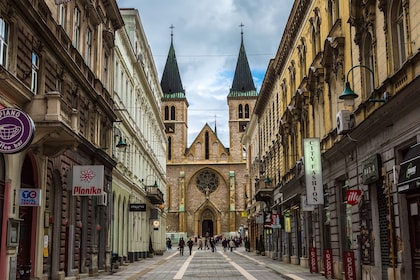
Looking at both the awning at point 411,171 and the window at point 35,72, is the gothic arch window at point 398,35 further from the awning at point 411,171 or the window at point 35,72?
the window at point 35,72

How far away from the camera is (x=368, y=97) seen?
60.9ft

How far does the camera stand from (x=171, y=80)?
105125 mm

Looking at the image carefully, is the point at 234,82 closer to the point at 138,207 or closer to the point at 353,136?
the point at 138,207

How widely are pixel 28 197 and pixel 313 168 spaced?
12272mm

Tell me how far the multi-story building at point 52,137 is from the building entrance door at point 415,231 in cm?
941

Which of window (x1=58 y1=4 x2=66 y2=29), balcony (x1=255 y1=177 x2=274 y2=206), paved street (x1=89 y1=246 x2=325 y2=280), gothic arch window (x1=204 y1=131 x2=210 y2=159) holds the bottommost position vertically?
paved street (x1=89 y1=246 x2=325 y2=280)

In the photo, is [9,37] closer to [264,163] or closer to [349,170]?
[349,170]

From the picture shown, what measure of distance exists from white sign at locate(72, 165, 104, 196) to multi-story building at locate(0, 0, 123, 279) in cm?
4

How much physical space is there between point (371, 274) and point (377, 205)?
2.17 metres

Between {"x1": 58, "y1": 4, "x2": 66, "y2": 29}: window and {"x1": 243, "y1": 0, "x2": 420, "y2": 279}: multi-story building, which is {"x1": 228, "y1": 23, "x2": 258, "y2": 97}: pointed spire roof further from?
{"x1": 58, "y1": 4, "x2": 66, "y2": 29}: window

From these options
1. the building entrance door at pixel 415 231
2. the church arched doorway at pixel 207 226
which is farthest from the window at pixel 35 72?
the church arched doorway at pixel 207 226

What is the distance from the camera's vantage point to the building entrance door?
590 inches

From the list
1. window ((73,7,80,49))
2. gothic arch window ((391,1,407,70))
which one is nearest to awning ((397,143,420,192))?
gothic arch window ((391,1,407,70))

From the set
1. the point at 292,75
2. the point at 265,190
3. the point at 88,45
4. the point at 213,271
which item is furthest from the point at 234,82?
the point at 88,45
